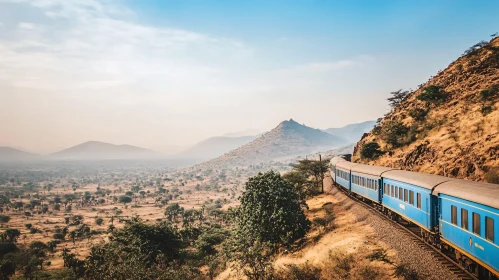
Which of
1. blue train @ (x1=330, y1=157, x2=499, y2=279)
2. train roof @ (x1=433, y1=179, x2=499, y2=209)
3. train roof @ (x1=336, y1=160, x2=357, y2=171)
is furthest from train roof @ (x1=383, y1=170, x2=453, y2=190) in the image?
train roof @ (x1=336, y1=160, x2=357, y2=171)

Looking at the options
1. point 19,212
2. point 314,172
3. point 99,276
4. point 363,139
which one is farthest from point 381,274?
point 19,212

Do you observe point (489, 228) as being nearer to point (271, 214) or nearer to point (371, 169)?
point (271, 214)

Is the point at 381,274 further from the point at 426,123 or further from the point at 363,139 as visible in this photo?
the point at 363,139

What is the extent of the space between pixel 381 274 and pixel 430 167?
89.1 feet

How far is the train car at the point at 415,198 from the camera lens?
17.2 meters

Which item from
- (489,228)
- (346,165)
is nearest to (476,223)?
(489,228)

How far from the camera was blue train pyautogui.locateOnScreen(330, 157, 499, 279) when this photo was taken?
12.4 metres

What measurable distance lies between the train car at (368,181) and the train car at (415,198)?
1316 mm

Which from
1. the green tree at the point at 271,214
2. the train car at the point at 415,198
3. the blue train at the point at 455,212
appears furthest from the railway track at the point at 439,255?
the green tree at the point at 271,214

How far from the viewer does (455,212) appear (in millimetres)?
14914

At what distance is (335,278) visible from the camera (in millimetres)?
17172

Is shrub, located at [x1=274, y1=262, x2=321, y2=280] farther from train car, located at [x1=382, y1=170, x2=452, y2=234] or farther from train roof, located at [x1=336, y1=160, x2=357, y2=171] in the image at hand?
train roof, located at [x1=336, y1=160, x2=357, y2=171]

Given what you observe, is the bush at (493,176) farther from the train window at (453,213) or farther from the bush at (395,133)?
the bush at (395,133)

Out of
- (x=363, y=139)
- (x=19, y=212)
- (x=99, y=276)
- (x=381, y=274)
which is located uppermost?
(x=363, y=139)
